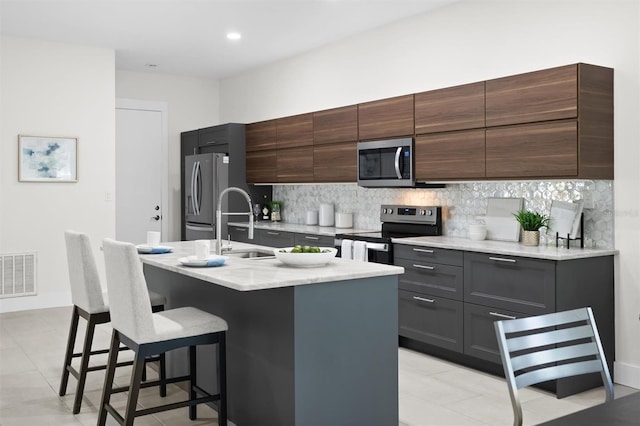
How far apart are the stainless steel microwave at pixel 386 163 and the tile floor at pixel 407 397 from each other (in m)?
1.39

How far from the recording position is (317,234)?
5656 mm

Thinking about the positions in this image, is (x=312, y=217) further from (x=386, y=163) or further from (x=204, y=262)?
(x=204, y=262)

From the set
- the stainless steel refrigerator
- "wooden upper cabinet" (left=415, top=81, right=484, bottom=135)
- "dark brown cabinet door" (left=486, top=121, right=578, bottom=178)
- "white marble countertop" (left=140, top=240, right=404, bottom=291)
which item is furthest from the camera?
the stainless steel refrigerator

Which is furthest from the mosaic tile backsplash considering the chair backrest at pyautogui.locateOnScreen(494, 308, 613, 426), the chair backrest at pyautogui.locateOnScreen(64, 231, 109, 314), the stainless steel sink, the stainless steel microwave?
the chair backrest at pyautogui.locateOnScreen(64, 231, 109, 314)

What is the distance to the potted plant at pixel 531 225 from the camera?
13.9ft

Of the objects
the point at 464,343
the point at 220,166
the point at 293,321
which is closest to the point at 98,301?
the point at 293,321

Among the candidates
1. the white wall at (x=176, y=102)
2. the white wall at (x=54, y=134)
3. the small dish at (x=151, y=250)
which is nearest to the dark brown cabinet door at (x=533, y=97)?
the small dish at (x=151, y=250)

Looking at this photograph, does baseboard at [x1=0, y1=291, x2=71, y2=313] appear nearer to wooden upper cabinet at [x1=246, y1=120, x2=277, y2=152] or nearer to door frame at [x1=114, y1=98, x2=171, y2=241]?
door frame at [x1=114, y1=98, x2=171, y2=241]

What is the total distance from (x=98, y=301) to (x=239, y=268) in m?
1.01

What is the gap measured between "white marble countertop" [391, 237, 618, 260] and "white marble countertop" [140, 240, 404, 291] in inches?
46.5

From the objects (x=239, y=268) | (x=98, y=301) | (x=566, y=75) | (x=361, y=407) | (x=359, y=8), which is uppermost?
(x=359, y=8)

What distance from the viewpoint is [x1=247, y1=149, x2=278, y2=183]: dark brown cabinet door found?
22.3ft

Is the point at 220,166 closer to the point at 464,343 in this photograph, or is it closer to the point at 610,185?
the point at 464,343

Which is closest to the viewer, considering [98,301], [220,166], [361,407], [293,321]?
[293,321]
